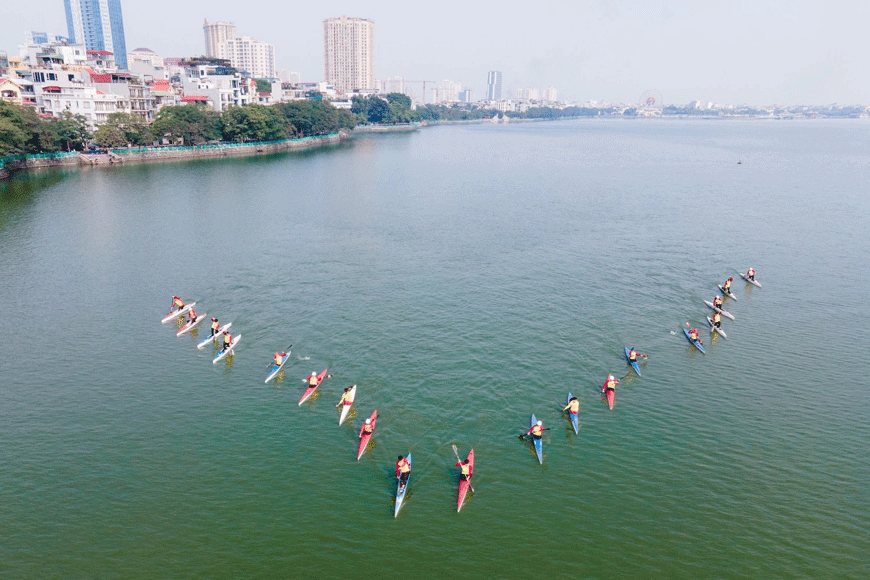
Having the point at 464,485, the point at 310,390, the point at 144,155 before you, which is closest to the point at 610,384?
the point at 464,485

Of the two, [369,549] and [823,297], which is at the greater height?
[823,297]

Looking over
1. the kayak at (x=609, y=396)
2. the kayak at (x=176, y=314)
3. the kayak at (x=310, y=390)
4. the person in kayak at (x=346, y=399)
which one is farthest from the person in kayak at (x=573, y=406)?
the kayak at (x=176, y=314)

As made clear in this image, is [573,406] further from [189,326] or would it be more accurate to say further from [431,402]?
[189,326]

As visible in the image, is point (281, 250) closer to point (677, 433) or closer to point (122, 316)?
point (122, 316)

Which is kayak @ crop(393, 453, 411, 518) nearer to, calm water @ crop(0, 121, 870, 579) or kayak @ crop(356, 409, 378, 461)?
calm water @ crop(0, 121, 870, 579)

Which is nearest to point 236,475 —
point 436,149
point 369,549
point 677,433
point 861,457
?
point 369,549
